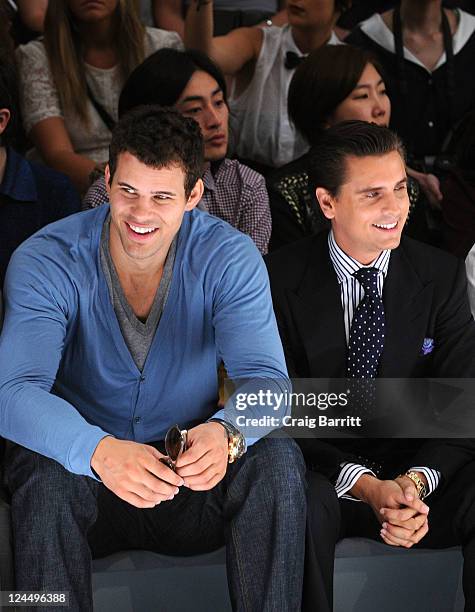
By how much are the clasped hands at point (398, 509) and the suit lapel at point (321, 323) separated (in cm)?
24

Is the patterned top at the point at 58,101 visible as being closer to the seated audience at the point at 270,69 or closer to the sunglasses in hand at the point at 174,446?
the seated audience at the point at 270,69

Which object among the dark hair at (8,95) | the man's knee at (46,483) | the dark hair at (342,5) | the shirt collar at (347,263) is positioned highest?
the dark hair at (342,5)

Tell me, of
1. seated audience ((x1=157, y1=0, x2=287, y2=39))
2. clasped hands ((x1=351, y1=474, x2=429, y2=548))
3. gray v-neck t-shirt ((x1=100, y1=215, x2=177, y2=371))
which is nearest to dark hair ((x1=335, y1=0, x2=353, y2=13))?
seated audience ((x1=157, y1=0, x2=287, y2=39))

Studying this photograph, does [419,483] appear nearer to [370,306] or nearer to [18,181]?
[370,306]

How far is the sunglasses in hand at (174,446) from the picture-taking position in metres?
1.60

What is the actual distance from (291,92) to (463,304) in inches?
33.6

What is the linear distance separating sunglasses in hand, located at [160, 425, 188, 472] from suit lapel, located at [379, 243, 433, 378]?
20.4 inches

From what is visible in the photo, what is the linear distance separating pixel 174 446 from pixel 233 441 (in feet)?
0.31

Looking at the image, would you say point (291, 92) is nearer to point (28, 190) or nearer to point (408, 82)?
point (408, 82)

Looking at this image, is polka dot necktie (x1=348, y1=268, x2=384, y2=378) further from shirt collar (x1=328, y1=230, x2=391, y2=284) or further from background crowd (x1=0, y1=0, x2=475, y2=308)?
background crowd (x1=0, y1=0, x2=475, y2=308)

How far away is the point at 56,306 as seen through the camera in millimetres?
1729

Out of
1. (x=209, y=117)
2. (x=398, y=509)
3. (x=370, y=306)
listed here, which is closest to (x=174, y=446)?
(x=398, y=509)

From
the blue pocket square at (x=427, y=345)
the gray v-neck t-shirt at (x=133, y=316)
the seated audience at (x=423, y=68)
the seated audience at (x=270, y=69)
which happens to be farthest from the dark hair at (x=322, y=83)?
the gray v-neck t-shirt at (x=133, y=316)

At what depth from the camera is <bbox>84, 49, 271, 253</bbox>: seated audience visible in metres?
2.43
